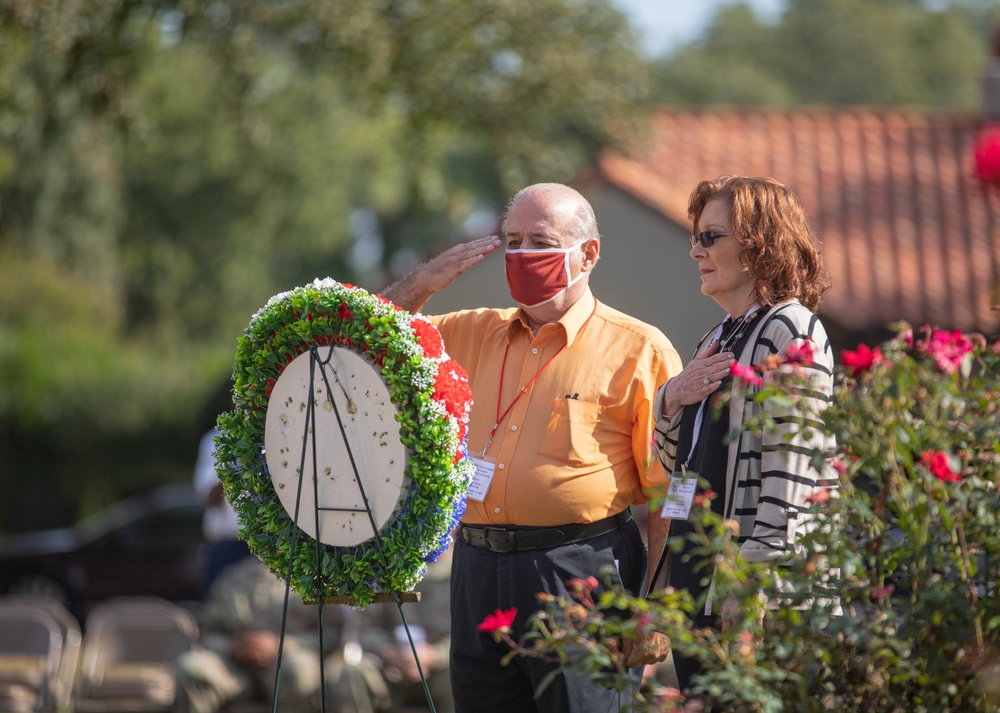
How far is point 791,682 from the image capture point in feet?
8.16

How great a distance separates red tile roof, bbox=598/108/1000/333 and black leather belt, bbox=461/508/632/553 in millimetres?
7006

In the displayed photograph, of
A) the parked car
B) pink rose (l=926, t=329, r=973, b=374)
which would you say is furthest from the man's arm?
the parked car

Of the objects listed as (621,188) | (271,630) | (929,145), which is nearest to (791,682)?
(271,630)

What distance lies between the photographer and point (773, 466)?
9.70 feet

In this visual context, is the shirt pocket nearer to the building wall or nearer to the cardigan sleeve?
the cardigan sleeve

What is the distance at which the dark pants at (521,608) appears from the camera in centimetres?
343

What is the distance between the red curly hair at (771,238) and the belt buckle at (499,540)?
3.08 feet

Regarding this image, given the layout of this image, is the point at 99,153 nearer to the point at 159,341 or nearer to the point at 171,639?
the point at 159,341

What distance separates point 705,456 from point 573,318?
0.76 m

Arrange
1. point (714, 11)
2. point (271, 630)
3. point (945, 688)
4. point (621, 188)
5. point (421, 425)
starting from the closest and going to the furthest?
point (945, 688) < point (421, 425) < point (271, 630) < point (621, 188) < point (714, 11)

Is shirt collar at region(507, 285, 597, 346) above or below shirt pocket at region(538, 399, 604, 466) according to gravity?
above

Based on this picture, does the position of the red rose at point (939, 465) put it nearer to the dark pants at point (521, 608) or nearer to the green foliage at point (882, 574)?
the green foliage at point (882, 574)

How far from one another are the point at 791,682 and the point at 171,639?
633 cm

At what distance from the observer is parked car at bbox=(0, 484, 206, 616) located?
45.9 ft
